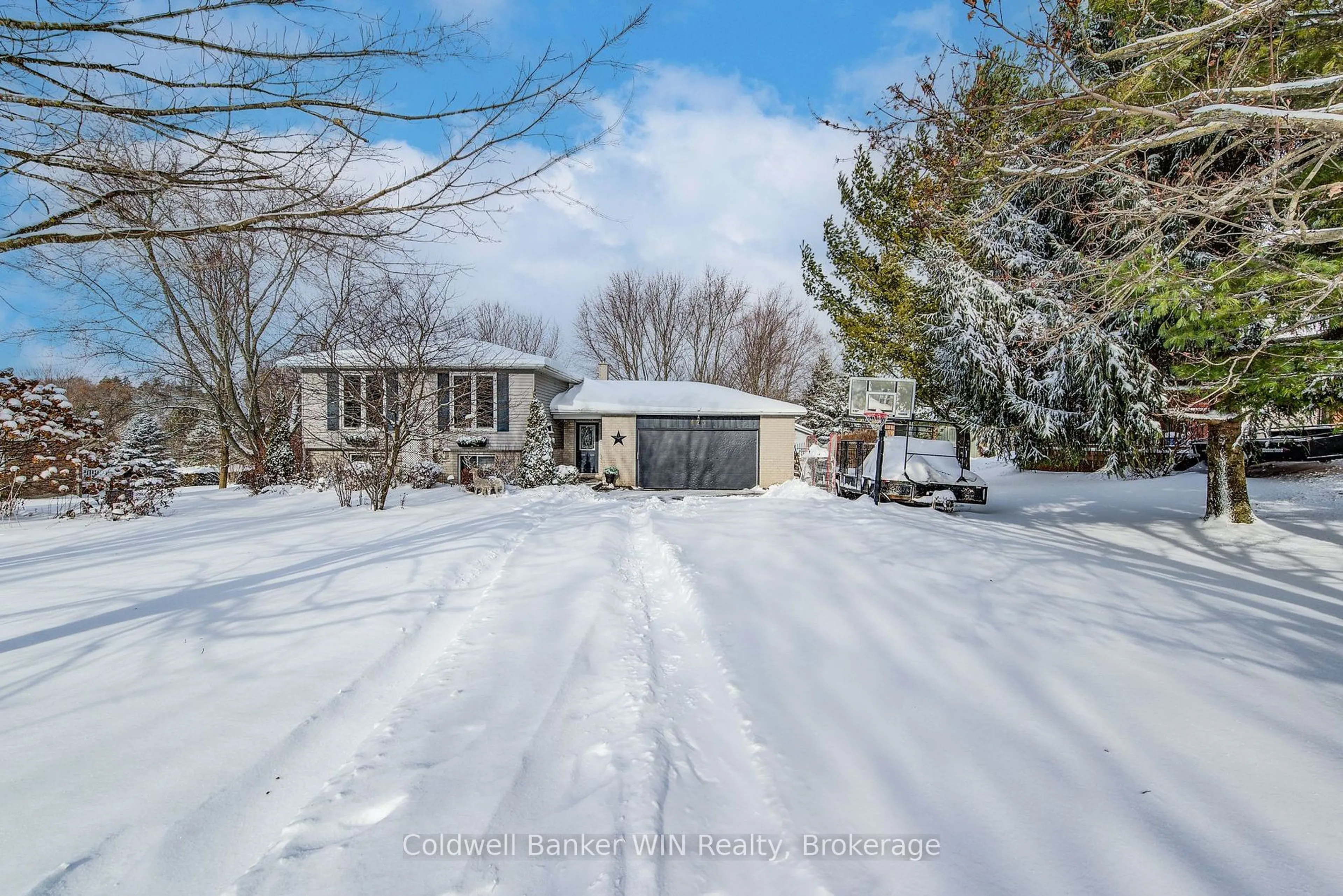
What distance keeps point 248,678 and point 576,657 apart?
1.84 meters

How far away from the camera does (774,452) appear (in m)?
18.7

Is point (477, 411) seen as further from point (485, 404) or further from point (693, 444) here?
point (693, 444)

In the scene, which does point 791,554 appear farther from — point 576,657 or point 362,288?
point 362,288

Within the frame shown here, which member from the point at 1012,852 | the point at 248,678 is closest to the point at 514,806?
the point at 1012,852

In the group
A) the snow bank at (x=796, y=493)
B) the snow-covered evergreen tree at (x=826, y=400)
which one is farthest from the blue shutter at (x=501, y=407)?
the snow-covered evergreen tree at (x=826, y=400)

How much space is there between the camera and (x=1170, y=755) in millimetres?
2727

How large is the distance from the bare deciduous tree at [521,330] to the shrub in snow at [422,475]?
18229 mm

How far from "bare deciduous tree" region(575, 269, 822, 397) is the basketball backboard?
57.5ft

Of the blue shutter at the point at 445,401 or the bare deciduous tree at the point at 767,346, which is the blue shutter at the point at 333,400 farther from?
the bare deciduous tree at the point at 767,346

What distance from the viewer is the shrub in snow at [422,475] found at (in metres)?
14.8

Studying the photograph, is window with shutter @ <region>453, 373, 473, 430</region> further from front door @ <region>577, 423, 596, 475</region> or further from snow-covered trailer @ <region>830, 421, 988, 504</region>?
snow-covered trailer @ <region>830, 421, 988, 504</region>

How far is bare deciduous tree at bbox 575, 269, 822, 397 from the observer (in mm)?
31250

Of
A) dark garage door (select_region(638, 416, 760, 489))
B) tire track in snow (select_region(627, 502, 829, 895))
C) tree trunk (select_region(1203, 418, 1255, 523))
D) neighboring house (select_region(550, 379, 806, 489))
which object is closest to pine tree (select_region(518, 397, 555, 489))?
neighboring house (select_region(550, 379, 806, 489))

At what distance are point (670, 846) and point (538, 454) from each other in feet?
48.7
